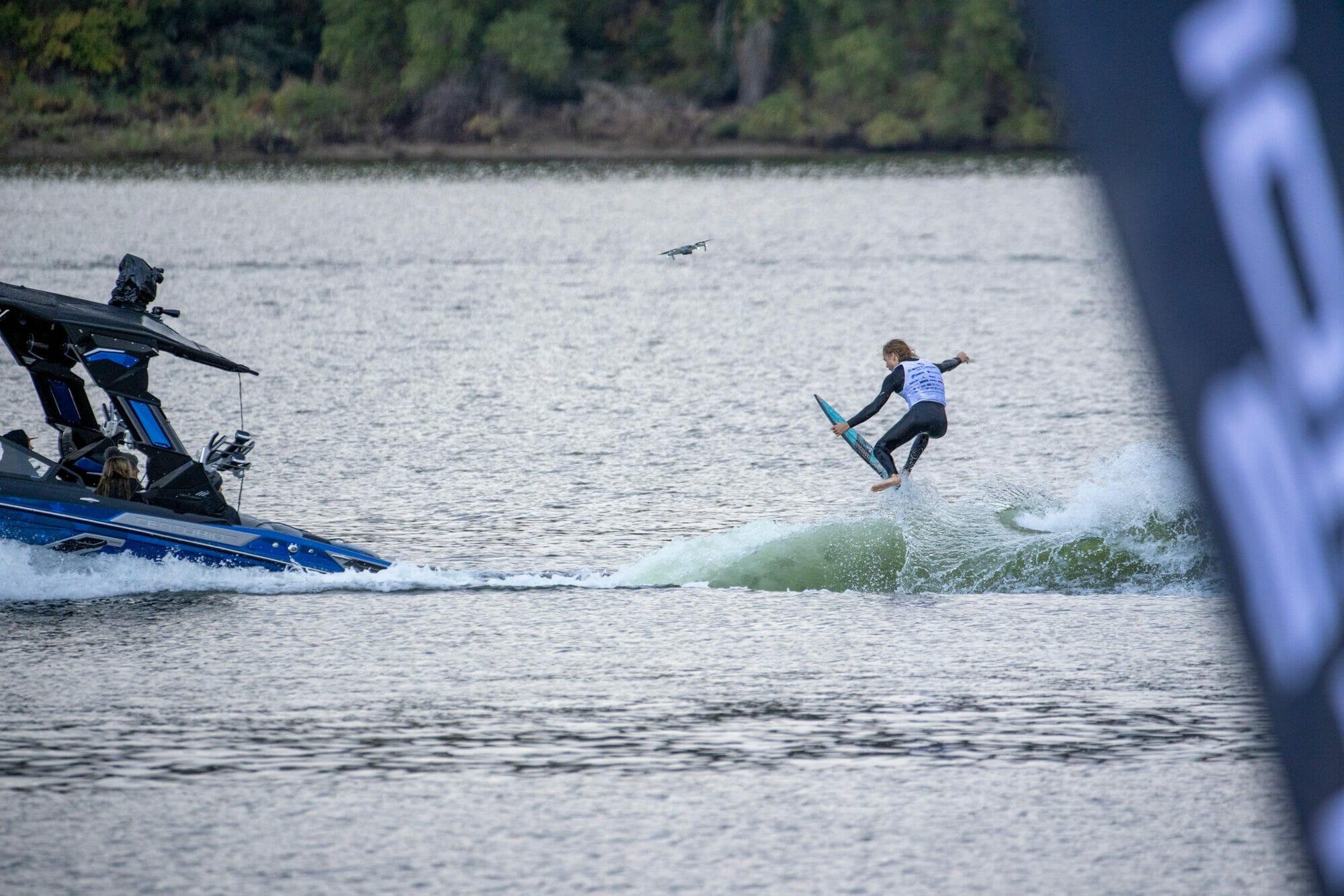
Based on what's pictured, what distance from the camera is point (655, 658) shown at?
1246 cm

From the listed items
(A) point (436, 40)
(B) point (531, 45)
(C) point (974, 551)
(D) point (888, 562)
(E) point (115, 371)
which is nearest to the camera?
(E) point (115, 371)

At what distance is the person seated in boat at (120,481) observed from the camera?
1420cm

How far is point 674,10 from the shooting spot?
353 feet

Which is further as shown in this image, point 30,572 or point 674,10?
point 674,10

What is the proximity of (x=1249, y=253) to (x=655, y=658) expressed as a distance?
34.9ft

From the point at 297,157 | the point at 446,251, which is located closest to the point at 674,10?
the point at 297,157

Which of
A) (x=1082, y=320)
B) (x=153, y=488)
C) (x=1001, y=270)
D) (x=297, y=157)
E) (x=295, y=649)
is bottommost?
(x=295, y=649)

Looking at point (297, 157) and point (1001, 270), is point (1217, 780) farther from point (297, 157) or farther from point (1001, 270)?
point (297, 157)

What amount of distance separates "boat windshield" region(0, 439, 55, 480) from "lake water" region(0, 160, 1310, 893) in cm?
78

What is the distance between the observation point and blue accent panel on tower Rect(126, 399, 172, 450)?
47.2ft

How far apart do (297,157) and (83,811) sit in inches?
3978

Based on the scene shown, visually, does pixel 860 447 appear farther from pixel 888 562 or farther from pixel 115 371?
pixel 115 371

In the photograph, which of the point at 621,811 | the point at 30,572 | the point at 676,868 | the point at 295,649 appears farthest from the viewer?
the point at 30,572

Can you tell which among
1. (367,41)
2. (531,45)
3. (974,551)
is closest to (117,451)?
(974,551)
